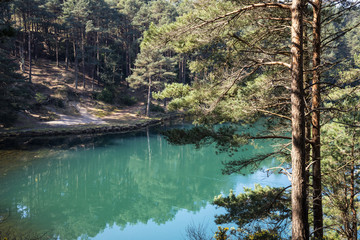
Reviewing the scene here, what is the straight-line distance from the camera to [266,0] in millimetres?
5094

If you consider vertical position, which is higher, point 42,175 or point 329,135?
point 329,135

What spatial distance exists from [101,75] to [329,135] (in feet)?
100

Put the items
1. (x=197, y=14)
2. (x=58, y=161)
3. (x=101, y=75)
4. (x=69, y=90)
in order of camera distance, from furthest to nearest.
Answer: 1. (x=101, y=75)
2. (x=69, y=90)
3. (x=58, y=161)
4. (x=197, y=14)

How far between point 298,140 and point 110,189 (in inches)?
445

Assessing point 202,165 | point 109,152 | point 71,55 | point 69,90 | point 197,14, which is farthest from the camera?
point 71,55

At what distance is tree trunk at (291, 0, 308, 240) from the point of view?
3904mm

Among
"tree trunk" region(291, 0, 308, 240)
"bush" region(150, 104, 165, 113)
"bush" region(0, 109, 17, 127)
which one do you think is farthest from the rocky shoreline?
"tree trunk" region(291, 0, 308, 240)

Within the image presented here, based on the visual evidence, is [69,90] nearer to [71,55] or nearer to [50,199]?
[71,55]

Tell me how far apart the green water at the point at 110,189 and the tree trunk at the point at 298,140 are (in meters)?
5.51

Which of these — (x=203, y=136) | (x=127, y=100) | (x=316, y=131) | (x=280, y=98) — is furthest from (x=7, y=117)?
(x=316, y=131)

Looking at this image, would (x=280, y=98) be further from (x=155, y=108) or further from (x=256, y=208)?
(x=155, y=108)

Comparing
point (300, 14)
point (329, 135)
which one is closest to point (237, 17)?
point (300, 14)

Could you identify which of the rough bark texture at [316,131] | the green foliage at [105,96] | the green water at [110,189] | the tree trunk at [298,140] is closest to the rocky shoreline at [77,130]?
the green water at [110,189]

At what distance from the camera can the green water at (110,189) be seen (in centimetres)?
950
